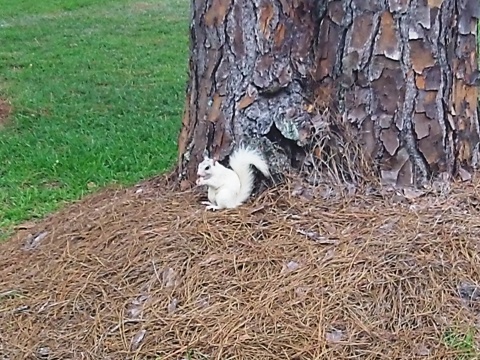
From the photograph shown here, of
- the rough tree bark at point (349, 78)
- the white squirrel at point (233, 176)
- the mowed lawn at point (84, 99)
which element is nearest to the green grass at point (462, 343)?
the rough tree bark at point (349, 78)

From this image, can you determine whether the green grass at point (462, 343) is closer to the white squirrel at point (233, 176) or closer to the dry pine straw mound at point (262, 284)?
the dry pine straw mound at point (262, 284)

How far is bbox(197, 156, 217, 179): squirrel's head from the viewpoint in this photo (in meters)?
3.20

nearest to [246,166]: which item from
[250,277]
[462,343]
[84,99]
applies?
[250,277]

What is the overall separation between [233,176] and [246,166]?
0.07 metres

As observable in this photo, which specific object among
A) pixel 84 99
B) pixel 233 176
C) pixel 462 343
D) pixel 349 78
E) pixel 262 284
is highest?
pixel 349 78

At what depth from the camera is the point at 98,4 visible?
13797 mm

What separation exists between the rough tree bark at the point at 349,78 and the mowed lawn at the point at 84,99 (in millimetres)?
2057

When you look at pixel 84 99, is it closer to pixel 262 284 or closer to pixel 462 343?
pixel 262 284

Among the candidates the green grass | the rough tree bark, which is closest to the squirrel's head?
the rough tree bark

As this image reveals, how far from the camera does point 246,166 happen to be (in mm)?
3215

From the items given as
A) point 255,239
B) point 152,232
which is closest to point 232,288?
point 255,239

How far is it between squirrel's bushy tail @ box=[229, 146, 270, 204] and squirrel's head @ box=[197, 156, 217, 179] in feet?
0.29

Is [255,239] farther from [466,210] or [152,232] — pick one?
[466,210]

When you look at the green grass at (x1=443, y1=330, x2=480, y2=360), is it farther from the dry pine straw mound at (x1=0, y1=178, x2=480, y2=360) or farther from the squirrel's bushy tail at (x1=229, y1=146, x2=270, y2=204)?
the squirrel's bushy tail at (x1=229, y1=146, x2=270, y2=204)
